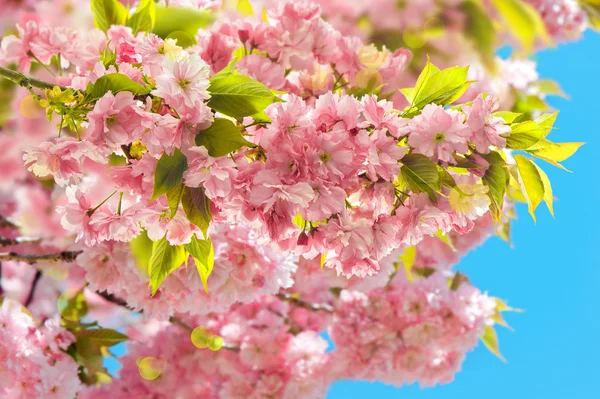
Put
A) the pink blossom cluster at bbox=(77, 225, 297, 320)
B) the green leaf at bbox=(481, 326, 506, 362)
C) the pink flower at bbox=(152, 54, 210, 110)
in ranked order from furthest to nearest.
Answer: the green leaf at bbox=(481, 326, 506, 362) → the pink blossom cluster at bbox=(77, 225, 297, 320) → the pink flower at bbox=(152, 54, 210, 110)

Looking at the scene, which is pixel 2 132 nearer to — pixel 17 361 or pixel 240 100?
pixel 17 361

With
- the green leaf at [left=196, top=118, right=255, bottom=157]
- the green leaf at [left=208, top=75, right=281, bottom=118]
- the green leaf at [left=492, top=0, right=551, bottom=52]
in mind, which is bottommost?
the green leaf at [left=196, top=118, right=255, bottom=157]

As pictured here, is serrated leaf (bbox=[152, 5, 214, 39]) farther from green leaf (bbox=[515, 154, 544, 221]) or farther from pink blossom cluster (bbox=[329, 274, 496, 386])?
pink blossom cluster (bbox=[329, 274, 496, 386])

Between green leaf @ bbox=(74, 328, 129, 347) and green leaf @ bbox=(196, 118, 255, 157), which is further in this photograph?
green leaf @ bbox=(74, 328, 129, 347)

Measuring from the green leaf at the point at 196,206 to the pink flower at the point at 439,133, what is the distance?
213 millimetres

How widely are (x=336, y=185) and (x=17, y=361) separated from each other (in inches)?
37.7

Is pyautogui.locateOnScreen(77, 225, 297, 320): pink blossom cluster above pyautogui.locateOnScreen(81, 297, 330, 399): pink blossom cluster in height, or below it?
above

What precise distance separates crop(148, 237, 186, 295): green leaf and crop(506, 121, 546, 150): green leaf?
1.28 ft

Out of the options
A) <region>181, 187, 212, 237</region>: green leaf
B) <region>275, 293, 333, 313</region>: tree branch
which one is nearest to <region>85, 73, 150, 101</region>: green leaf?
<region>181, 187, 212, 237</region>: green leaf

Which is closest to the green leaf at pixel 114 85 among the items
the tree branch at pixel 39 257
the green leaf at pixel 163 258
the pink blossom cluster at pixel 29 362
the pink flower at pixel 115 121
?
the pink flower at pixel 115 121

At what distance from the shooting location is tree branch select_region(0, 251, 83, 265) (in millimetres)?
1086

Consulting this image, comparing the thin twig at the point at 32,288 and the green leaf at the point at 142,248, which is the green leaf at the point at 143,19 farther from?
the thin twig at the point at 32,288

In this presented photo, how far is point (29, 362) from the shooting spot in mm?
1323

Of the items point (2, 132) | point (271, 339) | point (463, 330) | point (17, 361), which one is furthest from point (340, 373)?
point (2, 132)
